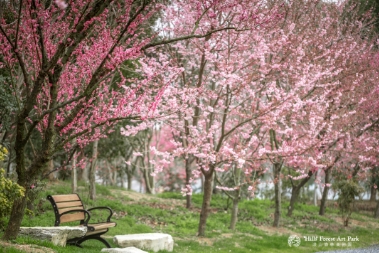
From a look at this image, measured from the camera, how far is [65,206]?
721 cm

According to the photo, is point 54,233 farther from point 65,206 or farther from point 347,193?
point 347,193

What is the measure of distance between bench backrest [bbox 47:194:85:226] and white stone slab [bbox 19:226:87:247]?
44 centimetres

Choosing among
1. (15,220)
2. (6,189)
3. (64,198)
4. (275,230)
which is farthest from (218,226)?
(6,189)

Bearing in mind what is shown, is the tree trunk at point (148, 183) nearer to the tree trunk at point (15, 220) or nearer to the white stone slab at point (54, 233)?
the white stone slab at point (54, 233)

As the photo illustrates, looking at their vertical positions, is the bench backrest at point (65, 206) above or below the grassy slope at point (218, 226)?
above

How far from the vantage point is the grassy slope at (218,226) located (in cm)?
902

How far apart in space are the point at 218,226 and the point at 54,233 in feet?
21.4

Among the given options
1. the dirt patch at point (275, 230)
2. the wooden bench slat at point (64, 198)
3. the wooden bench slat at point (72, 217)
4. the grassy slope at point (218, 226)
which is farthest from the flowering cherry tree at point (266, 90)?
the wooden bench slat at point (72, 217)

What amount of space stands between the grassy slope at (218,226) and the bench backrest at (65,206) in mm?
627

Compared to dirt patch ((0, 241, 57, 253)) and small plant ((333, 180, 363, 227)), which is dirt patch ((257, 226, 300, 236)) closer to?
small plant ((333, 180, 363, 227))

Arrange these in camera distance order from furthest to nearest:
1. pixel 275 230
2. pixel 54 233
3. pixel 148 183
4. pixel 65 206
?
pixel 148 183 < pixel 275 230 < pixel 65 206 < pixel 54 233

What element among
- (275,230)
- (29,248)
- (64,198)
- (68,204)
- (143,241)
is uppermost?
(64,198)

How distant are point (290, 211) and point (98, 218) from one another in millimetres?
8549

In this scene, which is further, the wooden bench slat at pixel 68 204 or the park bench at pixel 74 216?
the wooden bench slat at pixel 68 204
